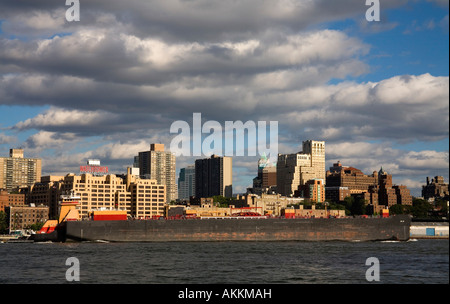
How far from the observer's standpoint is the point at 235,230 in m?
127

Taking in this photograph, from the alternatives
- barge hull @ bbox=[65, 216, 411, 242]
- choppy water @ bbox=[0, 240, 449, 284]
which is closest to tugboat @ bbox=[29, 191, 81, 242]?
barge hull @ bbox=[65, 216, 411, 242]

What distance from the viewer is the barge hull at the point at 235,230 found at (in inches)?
4985

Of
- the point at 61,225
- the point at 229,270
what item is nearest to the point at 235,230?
the point at 61,225

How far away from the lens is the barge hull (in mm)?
126625

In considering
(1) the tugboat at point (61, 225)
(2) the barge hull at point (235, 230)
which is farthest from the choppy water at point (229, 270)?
(1) the tugboat at point (61, 225)

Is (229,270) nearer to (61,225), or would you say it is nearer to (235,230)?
(235,230)

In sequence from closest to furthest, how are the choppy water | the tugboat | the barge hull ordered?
the choppy water, the barge hull, the tugboat

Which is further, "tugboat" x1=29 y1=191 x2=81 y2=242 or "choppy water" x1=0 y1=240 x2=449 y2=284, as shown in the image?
"tugboat" x1=29 y1=191 x2=81 y2=242

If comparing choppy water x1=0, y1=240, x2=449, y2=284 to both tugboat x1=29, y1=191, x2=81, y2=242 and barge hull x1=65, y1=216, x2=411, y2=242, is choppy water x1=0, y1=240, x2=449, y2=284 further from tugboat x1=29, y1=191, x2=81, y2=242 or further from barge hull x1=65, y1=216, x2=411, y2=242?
tugboat x1=29, y1=191, x2=81, y2=242

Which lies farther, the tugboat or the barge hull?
the tugboat

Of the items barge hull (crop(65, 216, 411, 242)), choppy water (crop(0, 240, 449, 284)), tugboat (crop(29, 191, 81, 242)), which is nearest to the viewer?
choppy water (crop(0, 240, 449, 284))

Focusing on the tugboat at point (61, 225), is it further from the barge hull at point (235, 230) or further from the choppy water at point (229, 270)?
the choppy water at point (229, 270)
